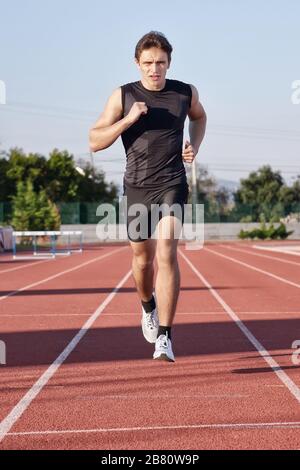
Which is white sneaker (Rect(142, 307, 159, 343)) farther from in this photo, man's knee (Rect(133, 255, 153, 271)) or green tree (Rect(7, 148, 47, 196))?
green tree (Rect(7, 148, 47, 196))

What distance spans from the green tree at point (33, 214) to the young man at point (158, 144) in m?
67.2

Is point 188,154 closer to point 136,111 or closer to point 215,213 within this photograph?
point 136,111

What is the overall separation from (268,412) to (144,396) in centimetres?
97

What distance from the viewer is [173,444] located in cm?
541

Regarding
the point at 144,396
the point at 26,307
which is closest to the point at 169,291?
the point at 144,396

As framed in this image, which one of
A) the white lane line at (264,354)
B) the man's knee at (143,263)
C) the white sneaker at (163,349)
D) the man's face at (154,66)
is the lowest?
the white lane line at (264,354)

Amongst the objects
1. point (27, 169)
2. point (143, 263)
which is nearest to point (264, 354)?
point (143, 263)

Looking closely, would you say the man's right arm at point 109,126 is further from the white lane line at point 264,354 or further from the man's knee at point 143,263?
the white lane line at point 264,354

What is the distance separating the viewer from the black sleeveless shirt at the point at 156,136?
7918 millimetres

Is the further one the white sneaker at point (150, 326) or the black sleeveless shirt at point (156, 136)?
the white sneaker at point (150, 326)

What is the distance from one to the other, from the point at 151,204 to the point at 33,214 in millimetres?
68879

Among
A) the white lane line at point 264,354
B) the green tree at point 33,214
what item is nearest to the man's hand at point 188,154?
the white lane line at point 264,354

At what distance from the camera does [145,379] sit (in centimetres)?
774

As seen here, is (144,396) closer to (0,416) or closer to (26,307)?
(0,416)
